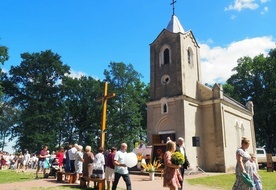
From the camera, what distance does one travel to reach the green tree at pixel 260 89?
131ft

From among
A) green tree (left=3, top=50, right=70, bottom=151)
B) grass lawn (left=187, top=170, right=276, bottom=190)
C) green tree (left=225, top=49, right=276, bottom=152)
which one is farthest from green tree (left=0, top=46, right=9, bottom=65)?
green tree (left=225, top=49, right=276, bottom=152)

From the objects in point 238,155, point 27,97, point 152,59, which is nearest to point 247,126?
point 152,59

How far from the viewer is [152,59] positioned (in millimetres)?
26375

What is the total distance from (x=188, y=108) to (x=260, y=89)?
24.6 metres

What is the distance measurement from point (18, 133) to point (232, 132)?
29278 millimetres

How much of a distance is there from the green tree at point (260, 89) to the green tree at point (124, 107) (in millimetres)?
15815

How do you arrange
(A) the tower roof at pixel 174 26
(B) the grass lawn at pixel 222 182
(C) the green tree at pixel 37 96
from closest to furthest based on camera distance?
1. (B) the grass lawn at pixel 222 182
2. (A) the tower roof at pixel 174 26
3. (C) the green tree at pixel 37 96

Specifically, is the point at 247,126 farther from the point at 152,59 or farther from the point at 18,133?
the point at 18,133

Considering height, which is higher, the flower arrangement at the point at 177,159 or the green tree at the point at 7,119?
the green tree at the point at 7,119

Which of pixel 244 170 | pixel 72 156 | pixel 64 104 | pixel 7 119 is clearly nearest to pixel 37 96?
pixel 64 104

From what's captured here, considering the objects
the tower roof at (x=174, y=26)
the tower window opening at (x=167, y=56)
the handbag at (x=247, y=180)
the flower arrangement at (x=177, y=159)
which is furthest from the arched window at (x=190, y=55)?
the handbag at (x=247, y=180)

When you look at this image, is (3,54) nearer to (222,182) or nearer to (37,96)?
(37,96)

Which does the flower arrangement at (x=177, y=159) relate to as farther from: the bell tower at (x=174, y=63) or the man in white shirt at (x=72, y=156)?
the bell tower at (x=174, y=63)

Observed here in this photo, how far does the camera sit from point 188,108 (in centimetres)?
2277
